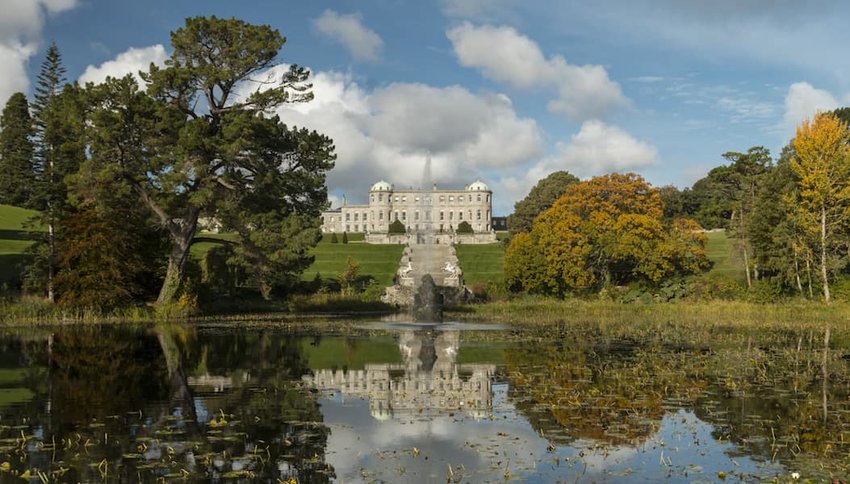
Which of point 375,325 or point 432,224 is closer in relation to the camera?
point 375,325

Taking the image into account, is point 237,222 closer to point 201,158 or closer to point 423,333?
point 201,158

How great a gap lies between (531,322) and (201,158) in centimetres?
1740

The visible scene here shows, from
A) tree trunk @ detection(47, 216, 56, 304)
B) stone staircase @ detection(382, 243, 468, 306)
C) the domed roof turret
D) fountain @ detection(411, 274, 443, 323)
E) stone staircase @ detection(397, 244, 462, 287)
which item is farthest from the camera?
the domed roof turret

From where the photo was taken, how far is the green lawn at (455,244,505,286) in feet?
202

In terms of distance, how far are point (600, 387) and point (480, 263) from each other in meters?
56.2

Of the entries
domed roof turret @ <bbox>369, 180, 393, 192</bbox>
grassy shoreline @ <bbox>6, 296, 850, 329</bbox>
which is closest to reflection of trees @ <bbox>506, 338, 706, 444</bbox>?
grassy shoreline @ <bbox>6, 296, 850, 329</bbox>

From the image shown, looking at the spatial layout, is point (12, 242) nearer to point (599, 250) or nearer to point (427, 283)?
point (427, 283)

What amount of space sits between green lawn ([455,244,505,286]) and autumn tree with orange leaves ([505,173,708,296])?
6.20m

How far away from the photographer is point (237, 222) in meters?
35.1

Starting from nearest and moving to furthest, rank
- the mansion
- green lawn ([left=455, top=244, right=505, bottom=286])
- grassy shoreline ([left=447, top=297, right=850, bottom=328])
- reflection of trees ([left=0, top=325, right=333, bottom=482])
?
reflection of trees ([left=0, top=325, right=333, bottom=482]) < grassy shoreline ([left=447, top=297, right=850, bottom=328]) < green lawn ([left=455, top=244, right=505, bottom=286]) < the mansion

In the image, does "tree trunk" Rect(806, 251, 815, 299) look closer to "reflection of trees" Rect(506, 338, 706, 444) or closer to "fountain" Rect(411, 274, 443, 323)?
"fountain" Rect(411, 274, 443, 323)

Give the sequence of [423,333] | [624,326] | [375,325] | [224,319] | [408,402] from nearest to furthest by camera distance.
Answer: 1. [408,402]
2. [423,333]
3. [624,326]
4. [375,325]
5. [224,319]

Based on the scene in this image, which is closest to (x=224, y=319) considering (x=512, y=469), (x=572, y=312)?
(x=572, y=312)

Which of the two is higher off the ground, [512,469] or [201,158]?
[201,158]
